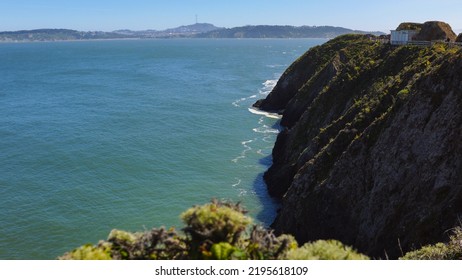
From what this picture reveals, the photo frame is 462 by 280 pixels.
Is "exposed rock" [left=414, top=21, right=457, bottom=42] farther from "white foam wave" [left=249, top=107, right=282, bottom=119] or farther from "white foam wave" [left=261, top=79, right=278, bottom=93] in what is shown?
"white foam wave" [left=261, top=79, right=278, bottom=93]

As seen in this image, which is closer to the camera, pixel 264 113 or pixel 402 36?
pixel 402 36

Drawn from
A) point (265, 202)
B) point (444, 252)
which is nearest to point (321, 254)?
point (444, 252)

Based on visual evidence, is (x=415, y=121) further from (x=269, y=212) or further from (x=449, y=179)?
(x=269, y=212)

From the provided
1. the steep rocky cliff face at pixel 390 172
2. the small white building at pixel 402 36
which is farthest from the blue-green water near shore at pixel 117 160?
the small white building at pixel 402 36

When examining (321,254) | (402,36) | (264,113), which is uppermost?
(402,36)

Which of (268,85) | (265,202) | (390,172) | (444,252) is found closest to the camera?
(444,252)

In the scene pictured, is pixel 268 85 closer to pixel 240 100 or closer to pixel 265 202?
pixel 240 100
